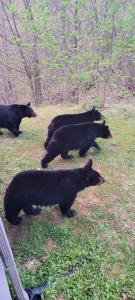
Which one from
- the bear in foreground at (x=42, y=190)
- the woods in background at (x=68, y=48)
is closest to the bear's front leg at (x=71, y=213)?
the bear in foreground at (x=42, y=190)

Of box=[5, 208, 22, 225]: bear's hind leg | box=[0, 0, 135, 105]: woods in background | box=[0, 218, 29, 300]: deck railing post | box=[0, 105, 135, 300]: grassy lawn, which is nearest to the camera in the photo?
box=[0, 218, 29, 300]: deck railing post

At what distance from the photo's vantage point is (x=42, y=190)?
3.63m

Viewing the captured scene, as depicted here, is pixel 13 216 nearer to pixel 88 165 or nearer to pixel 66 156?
pixel 88 165

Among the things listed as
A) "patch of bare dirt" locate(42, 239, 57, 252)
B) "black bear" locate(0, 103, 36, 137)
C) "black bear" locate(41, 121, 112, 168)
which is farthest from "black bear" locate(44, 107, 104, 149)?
"patch of bare dirt" locate(42, 239, 57, 252)

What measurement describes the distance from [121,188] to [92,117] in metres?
2.59

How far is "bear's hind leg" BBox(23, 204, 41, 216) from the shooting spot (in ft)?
12.1

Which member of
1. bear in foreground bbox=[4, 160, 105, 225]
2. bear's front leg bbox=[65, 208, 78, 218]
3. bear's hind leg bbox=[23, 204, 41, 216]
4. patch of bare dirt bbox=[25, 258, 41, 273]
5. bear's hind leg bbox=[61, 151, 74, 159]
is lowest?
bear's hind leg bbox=[61, 151, 74, 159]

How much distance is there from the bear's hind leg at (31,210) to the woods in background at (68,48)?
→ 572 cm

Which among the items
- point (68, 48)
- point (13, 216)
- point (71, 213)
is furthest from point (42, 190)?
point (68, 48)

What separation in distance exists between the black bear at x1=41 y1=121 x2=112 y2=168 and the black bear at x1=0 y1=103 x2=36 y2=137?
6.80ft

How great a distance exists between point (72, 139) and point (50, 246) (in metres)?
2.55

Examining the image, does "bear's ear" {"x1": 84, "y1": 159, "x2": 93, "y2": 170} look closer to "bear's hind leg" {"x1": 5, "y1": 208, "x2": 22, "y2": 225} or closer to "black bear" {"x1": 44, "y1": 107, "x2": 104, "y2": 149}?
"bear's hind leg" {"x1": 5, "y1": 208, "x2": 22, "y2": 225}

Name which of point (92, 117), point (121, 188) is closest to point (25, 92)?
point (92, 117)

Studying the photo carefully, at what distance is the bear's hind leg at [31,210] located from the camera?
367cm
